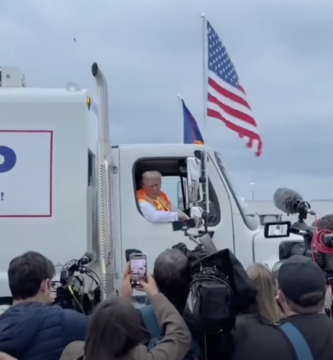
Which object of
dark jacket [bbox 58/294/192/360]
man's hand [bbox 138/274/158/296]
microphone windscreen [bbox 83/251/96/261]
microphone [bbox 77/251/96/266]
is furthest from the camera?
microphone windscreen [bbox 83/251/96/261]

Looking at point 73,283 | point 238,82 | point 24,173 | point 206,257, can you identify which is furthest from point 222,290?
point 238,82

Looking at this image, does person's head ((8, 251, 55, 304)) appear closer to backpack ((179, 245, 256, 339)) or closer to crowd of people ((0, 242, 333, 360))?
crowd of people ((0, 242, 333, 360))

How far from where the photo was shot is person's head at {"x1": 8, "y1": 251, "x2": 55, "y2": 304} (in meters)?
3.49

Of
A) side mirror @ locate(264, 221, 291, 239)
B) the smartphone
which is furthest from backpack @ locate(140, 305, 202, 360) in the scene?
side mirror @ locate(264, 221, 291, 239)

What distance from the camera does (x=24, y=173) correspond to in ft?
19.2

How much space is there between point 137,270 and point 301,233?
1852mm

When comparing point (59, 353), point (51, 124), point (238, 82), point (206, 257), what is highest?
point (238, 82)

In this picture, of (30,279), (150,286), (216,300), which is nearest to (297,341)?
(216,300)

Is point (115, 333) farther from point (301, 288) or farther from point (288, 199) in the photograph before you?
point (288, 199)

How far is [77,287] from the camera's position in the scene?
18.7 feet

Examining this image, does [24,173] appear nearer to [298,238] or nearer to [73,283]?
[73,283]

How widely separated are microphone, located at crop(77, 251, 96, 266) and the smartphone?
207 cm

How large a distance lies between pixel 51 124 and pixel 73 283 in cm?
142

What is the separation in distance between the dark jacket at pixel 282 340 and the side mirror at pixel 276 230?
270 centimetres
